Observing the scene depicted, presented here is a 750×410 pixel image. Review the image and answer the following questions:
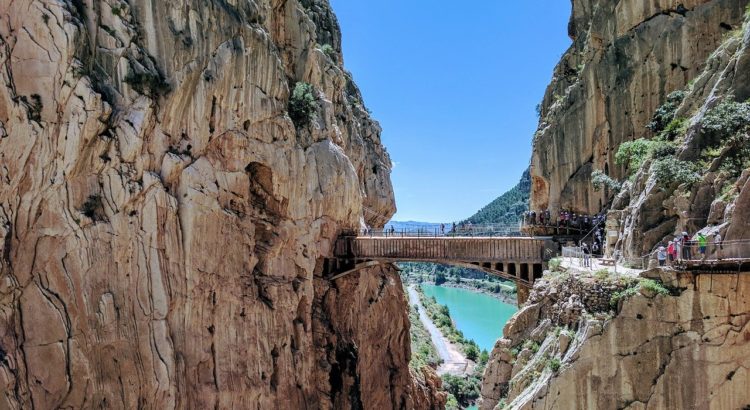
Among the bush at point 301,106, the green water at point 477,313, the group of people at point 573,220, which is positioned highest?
the bush at point 301,106

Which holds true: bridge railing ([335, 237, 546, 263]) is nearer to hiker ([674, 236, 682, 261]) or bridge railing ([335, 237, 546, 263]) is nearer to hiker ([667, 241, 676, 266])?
hiker ([667, 241, 676, 266])

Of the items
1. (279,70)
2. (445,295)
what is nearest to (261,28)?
(279,70)

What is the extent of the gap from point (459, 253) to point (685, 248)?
1334 centimetres

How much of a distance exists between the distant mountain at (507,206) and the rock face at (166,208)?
10433cm

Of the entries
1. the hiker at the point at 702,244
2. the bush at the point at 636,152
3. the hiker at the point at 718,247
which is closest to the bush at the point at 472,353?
the bush at the point at 636,152

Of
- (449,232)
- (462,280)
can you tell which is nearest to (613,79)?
(449,232)

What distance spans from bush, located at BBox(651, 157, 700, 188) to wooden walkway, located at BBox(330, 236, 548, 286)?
895 cm

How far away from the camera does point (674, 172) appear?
1404 cm

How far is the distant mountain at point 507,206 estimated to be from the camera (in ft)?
422

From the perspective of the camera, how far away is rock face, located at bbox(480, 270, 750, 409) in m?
12.3

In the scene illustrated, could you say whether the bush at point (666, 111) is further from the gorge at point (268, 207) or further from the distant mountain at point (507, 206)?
the distant mountain at point (507, 206)

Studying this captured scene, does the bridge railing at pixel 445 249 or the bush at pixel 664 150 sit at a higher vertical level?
the bush at pixel 664 150

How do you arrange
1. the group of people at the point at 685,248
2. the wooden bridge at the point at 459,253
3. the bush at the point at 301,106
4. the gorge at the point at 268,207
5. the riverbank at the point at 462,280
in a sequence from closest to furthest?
1. the group of people at the point at 685,248
2. the gorge at the point at 268,207
3. the wooden bridge at the point at 459,253
4. the bush at the point at 301,106
5. the riverbank at the point at 462,280

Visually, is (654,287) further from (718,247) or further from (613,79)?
(613,79)
